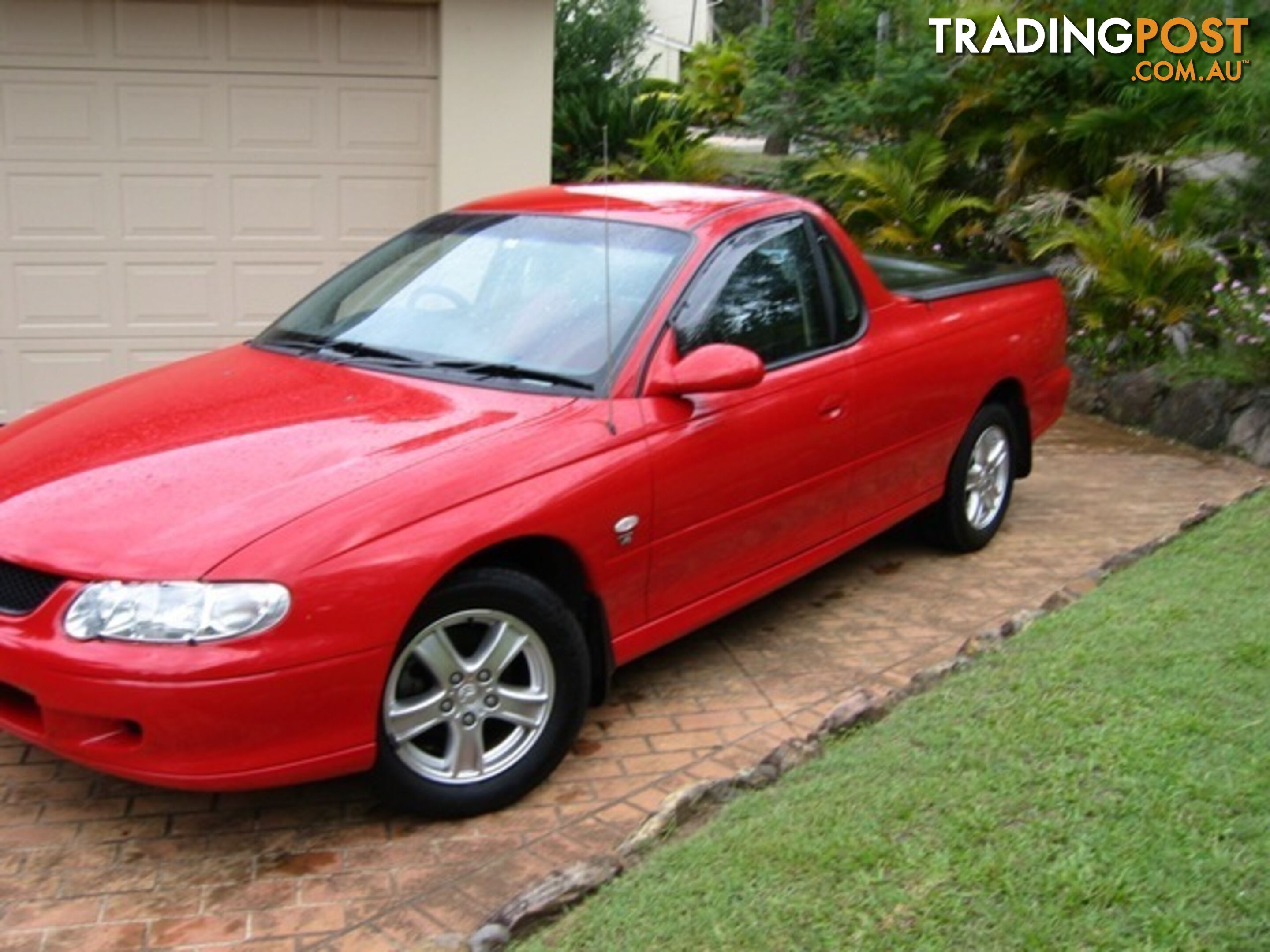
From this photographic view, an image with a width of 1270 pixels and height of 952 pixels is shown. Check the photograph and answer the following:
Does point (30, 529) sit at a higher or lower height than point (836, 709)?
higher

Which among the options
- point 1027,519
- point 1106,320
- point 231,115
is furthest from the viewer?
point 1106,320

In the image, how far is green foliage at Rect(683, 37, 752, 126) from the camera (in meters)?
26.3

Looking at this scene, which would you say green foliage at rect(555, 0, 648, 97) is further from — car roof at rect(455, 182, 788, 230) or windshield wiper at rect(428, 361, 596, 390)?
windshield wiper at rect(428, 361, 596, 390)

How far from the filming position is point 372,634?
3.89m

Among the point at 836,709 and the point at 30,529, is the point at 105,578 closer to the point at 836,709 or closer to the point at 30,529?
the point at 30,529

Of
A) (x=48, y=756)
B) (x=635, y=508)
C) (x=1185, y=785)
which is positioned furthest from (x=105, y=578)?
(x=1185, y=785)

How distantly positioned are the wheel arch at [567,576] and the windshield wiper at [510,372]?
0.58m

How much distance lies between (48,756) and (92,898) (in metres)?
0.95

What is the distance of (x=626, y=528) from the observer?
463cm

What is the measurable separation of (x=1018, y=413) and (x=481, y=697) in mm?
3793

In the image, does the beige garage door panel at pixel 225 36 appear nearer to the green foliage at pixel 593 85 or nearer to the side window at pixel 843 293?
the side window at pixel 843 293

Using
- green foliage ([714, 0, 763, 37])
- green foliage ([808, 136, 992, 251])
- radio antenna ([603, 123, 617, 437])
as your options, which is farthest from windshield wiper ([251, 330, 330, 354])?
green foliage ([714, 0, 763, 37])

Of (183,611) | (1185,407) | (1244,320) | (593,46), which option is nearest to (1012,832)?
(183,611)

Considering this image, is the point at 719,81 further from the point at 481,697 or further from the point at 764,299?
the point at 481,697
